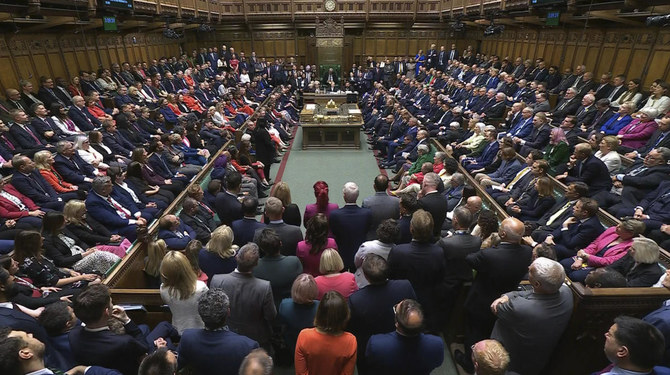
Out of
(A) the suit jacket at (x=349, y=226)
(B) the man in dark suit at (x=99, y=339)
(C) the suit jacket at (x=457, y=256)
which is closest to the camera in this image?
(B) the man in dark suit at (x=99, y=339)

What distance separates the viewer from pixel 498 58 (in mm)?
14352

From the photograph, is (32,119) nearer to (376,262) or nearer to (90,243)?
(90,243)

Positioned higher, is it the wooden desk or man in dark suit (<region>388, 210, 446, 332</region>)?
man in dark suit (<region>388, 210, 446, 332</region>)

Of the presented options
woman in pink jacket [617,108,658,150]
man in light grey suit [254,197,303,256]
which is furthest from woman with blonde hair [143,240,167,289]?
woman in pink jacket [617,108,658,150]

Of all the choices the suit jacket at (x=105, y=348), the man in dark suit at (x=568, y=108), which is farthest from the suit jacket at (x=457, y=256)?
the man in dark suit at (x=568, y=108)

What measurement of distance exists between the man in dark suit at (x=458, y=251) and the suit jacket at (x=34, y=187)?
4.56 m

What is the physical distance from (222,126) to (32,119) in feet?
12.6

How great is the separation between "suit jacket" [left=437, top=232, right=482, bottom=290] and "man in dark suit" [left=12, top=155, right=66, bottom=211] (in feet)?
14.8

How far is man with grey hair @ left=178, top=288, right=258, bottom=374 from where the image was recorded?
1.99 m

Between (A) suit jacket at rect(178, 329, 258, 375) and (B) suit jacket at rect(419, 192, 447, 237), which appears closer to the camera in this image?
(A) suit jacket at rect(178, 329, 258, 375)

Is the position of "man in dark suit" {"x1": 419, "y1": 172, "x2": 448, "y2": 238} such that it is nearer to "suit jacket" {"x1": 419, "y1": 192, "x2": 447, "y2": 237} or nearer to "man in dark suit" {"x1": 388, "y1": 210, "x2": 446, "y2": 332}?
"suit jacket" {"x1": 419, "y1": 192, "x2": 447, "y2": 237}

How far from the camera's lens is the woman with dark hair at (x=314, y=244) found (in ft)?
10.0

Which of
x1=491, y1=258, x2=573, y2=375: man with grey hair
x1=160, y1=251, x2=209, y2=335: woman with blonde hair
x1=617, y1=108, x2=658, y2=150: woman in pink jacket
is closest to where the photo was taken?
x1=491, y1=258, x2=573, y2=375: man with grey hair

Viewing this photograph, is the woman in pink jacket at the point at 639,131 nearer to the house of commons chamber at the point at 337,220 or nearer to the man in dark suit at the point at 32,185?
the house of commons chamber at the point at 337,220
